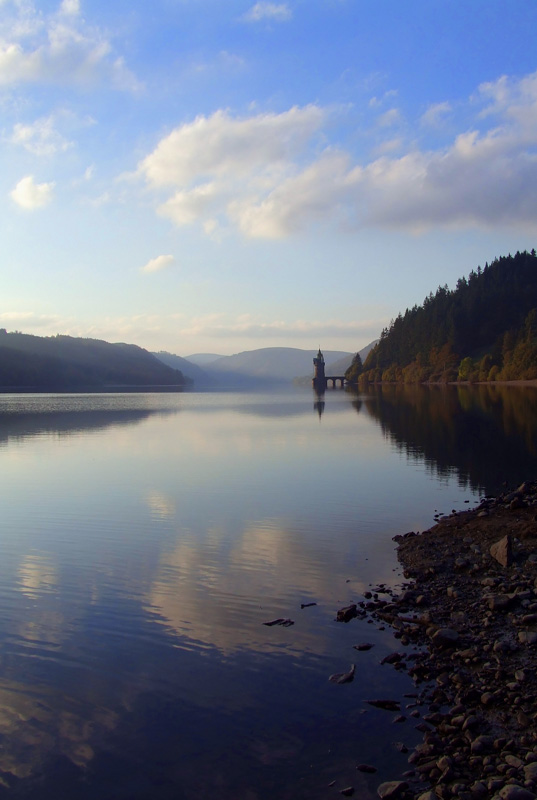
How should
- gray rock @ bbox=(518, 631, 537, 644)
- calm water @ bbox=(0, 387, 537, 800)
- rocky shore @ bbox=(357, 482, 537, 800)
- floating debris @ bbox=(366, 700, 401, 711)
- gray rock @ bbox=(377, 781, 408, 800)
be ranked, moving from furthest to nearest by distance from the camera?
gray rock @ bbox=(518, 631, 537, 644), floating debris @ bbox=(366, 700, 401, 711), calm water @ bbox=(0, 387, 537, 800), rocky shore @ bbox=(357, 482, 537, 800), gray rock @ bbox=(377, 781, 408, 800)

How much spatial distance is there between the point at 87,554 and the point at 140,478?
15.4m

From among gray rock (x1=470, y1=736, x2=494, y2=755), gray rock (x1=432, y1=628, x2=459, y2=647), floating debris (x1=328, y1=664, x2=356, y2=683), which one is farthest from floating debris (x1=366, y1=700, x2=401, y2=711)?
gray rock (x1=432, y1=628, x2=459, y2=647)

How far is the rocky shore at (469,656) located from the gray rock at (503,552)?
0.03m

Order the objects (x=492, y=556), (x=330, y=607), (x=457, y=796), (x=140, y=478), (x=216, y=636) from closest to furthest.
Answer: (x=457, y=796) < (x=216, y=636) < (x=330, y=607) < (x=492, y=556) < (x=140, y=478)

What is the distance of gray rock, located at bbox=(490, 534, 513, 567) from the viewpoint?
52.9ft

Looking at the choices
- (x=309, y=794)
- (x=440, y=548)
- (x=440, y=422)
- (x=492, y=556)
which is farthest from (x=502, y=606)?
(x=440, y=422)

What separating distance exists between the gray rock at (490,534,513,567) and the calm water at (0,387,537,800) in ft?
9.97

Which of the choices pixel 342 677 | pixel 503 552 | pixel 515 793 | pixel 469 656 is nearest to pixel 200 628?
pixel 342 677

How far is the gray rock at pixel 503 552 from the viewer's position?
16109mm

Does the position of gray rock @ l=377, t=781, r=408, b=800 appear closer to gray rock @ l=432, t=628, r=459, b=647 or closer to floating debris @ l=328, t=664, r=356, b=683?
floating debris @ l=328, t=664, r=356, b=683

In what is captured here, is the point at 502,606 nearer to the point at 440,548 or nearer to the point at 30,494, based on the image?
the point at 440,548

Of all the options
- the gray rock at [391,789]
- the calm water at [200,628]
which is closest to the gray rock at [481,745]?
the calm water at [200,628]

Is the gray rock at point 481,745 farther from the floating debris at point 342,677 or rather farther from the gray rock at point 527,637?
the gray rock at point 527,637

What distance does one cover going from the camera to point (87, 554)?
19.6m
